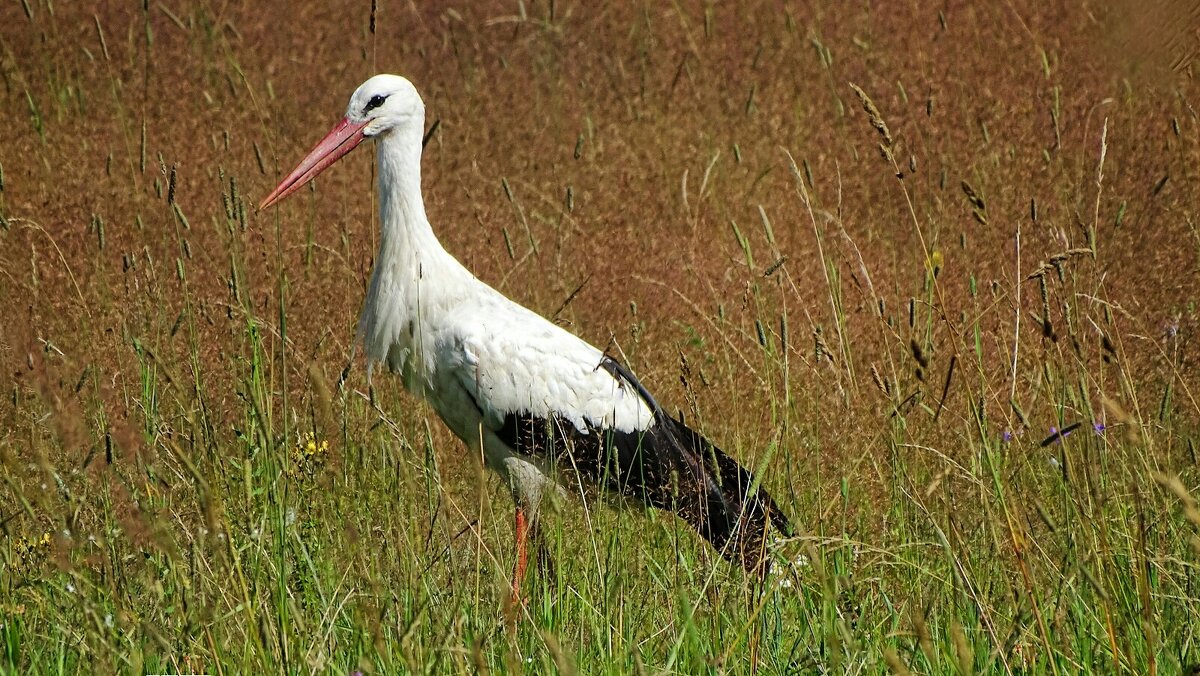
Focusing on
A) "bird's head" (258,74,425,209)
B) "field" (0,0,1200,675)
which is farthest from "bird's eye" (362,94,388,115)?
"field" (0,0,1200,675)

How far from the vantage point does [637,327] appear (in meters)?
3.06

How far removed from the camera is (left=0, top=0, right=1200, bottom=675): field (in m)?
2.13

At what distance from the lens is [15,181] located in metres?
5.16

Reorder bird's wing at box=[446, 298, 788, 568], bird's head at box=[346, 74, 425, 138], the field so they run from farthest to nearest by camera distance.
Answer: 1. bird's head at box=[346, 74, 425, 138]
2. bird's wing at box=[446, 298, 788, 568]
3. the field

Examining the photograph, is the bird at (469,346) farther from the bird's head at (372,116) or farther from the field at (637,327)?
the field at (637,327)

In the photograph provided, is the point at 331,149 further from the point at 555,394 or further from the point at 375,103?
the point at 555,394

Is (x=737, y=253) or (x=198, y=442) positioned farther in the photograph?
(x=737, y=253)

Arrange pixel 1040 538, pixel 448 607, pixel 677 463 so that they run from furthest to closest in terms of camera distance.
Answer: pixel 677 463
pixel 1040 538
pixel 448 607

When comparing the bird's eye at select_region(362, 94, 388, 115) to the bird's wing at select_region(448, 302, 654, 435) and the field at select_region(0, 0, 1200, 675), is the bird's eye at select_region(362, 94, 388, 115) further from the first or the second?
the bird's wing at select_region(448, 302, 654, 435)

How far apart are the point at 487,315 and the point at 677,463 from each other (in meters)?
0.74

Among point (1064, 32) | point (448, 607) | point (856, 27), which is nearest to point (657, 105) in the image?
point (856, 27)

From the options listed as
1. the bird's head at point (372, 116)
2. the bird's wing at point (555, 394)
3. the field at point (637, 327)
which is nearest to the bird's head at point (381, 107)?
the bird's head at point (372, 116)

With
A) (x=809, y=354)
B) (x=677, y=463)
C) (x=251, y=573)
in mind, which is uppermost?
(x=251, y=573)

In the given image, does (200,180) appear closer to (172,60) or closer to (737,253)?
(172,60)
